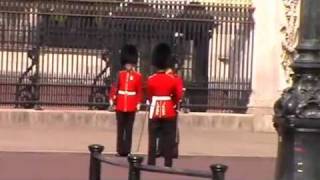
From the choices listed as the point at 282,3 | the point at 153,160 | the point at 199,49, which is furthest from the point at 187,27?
the point at 153,160

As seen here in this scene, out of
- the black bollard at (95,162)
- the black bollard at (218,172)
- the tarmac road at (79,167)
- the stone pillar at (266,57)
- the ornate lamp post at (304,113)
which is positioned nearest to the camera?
the black bollard at (218,172)

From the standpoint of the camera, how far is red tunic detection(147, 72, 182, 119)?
14.3m

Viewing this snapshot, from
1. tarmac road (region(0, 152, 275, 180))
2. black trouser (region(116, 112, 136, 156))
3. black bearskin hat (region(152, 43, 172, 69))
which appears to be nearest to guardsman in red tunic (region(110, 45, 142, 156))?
black trouser (region(116, 112, 136, 156))

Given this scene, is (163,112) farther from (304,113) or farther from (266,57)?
(266,57)

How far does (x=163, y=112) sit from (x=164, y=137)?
Answer: 1.38 feet

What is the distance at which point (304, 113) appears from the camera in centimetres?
851

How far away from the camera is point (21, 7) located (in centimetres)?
2045

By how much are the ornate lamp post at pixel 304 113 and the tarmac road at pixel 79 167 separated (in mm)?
4137

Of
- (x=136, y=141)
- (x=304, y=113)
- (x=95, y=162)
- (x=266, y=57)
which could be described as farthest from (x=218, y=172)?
(x=266, y=57)

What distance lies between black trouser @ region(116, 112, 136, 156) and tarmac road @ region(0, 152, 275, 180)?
600 millimetres

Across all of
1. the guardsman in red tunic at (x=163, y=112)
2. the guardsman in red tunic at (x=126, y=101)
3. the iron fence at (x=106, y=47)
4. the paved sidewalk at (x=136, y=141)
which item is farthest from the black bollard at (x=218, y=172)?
→ the iron fence at (x=106, y=47)

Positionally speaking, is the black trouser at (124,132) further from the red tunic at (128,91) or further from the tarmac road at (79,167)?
the tarmac road at (79,167)

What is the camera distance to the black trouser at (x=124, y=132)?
15805 millimetres

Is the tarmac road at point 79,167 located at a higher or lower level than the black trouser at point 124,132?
lower
